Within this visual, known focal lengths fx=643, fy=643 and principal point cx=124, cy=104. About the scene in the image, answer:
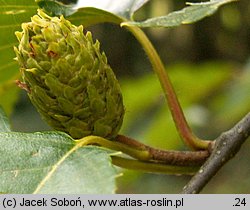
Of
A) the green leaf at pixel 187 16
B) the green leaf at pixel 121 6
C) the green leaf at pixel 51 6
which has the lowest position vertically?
the green leaf at pixel 121 6

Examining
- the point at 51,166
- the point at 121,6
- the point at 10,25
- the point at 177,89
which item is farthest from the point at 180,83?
the point at 51,166

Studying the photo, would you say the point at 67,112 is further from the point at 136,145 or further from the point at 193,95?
the point at 193,95

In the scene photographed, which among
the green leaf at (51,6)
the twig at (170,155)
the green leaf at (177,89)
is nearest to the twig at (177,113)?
the twig at (170,155)

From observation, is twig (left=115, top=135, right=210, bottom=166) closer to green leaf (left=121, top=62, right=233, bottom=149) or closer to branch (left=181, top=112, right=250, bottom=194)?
branch (left=181, top=112, right=250, bottom=194)

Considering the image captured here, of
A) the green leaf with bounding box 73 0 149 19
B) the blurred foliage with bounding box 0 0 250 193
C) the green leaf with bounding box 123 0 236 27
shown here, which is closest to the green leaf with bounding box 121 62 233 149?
the blurred foliage with bounding box 0 0 250 193

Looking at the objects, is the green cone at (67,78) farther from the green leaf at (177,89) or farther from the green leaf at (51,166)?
the green leaf at (177,89)

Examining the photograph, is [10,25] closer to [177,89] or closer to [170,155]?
[170,155]
